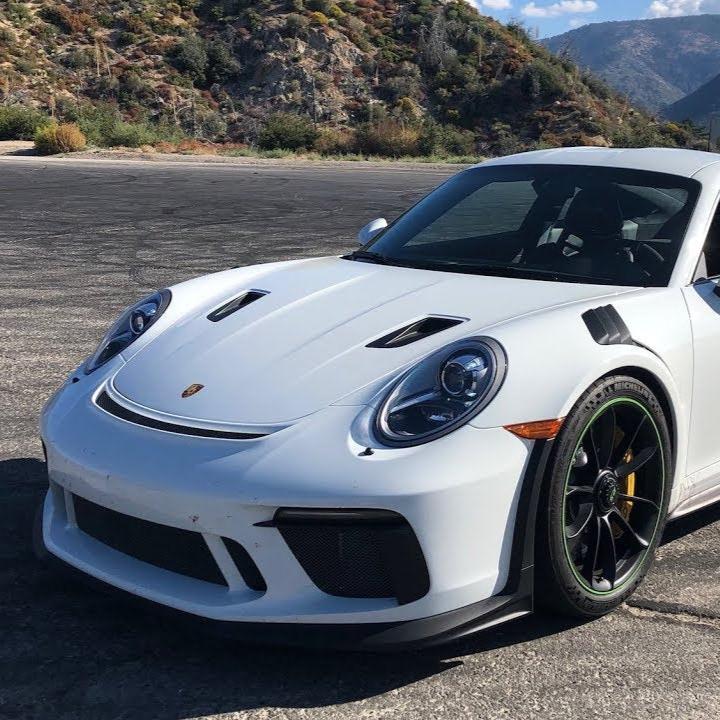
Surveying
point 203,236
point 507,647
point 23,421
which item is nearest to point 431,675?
point 507,647

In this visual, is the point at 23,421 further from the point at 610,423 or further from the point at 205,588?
the point at 610,423

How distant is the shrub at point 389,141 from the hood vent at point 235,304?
110ft

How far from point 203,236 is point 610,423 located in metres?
10.2

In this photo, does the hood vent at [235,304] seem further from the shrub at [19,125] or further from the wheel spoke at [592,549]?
the shrub at [19,125]

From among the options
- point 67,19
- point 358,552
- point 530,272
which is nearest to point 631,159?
point 530,272

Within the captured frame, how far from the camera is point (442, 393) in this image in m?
2.96

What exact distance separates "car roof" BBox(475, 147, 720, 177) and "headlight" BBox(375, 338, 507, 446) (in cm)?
159

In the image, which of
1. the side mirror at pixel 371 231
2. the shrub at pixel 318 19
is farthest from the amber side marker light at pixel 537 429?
the shrub at pixel 318 19

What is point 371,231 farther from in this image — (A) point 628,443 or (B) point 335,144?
(B) point 335,144

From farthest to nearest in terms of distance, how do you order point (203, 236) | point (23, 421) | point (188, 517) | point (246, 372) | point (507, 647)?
point (203, 236) → point (23, 421) → point (246, 372) → point (507, 647) → point (188, 517)

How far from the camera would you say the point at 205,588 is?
113 inches

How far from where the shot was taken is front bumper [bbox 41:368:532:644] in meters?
2.71

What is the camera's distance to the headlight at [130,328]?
3.82m

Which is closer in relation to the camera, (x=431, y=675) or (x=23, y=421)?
(x=431, y=675)
